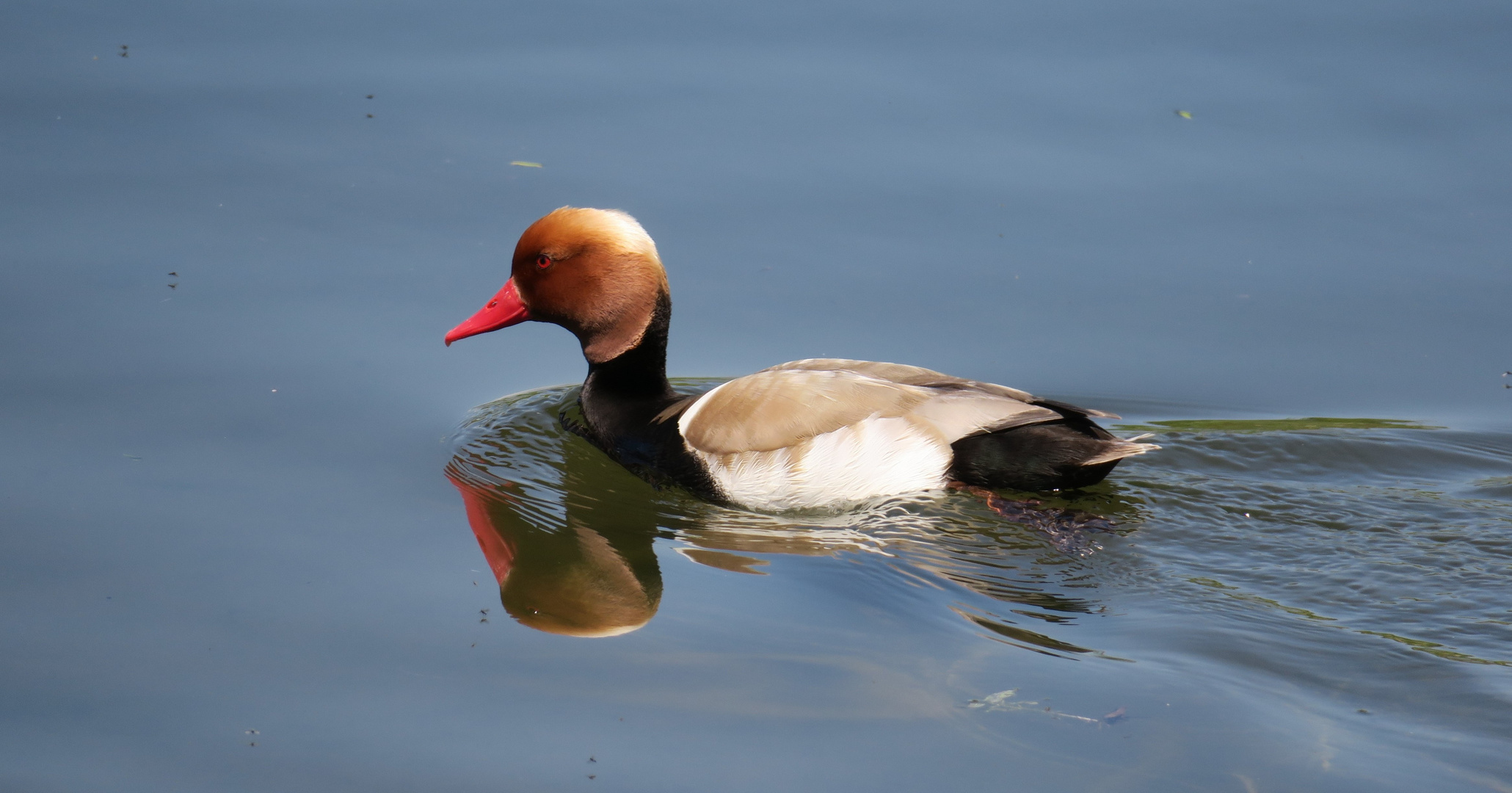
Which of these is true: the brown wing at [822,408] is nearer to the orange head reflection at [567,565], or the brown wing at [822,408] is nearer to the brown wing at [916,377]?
the brown wing at [916,377]

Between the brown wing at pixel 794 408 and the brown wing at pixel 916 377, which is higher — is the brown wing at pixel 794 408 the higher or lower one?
the lower one

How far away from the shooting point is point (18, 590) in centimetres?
419

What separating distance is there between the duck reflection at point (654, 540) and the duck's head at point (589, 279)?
0.51 m

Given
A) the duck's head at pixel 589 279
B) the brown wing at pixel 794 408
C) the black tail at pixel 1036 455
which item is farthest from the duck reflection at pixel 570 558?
the black tail at pixel 1036 455

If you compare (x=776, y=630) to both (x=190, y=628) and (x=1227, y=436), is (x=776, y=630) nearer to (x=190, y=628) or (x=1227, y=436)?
(x=190, y=628)

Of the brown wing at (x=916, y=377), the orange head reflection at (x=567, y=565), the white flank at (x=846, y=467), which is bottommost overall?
the orange head reflection at (x=567, y=565)

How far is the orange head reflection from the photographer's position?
4285mm

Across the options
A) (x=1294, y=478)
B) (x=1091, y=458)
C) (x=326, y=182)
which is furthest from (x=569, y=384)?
(x=1294, y=478)

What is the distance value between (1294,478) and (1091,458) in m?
1.05

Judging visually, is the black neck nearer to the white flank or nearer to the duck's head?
the duck's head

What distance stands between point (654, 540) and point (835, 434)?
2.61 feet

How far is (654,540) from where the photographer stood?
495 centimetres

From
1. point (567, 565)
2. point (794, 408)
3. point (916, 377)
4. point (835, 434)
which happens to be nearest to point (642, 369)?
point (794, 408)

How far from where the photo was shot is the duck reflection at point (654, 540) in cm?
434
